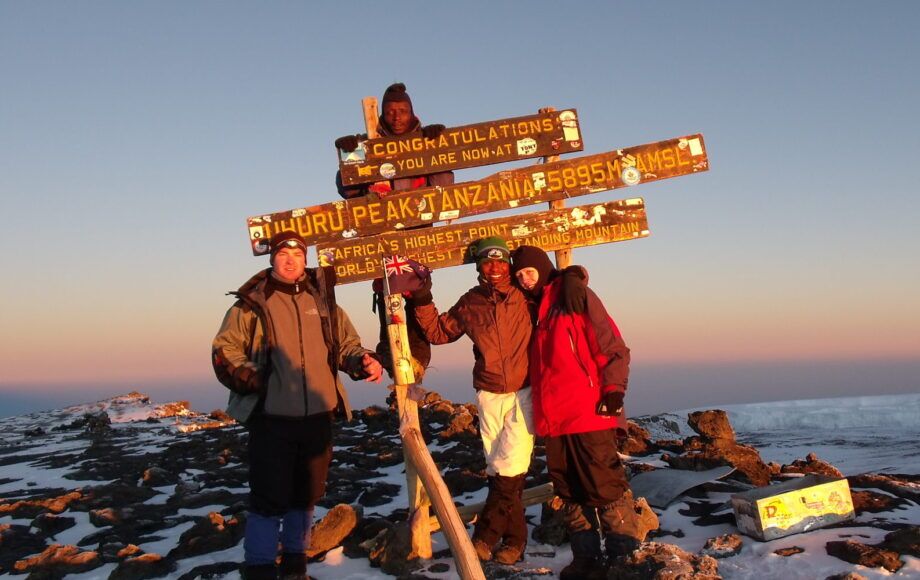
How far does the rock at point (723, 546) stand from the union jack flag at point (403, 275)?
275cm

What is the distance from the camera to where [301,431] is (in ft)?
13.9

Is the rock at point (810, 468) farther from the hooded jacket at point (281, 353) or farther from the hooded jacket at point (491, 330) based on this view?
the hooded jacket at point (281, 353)

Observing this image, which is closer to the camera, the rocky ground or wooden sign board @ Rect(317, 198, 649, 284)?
the rocky ground

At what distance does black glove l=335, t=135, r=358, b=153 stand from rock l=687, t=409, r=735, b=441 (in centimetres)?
489

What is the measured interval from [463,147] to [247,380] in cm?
290

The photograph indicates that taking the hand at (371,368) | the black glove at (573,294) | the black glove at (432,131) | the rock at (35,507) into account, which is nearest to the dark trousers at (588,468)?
the black glove at (573,294)

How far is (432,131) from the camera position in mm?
5688

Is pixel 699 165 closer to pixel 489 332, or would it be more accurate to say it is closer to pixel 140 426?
pixel 489 332

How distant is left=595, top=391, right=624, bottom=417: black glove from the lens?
13.9 feet

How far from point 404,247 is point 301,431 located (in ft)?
6.44

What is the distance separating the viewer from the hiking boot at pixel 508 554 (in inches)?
179

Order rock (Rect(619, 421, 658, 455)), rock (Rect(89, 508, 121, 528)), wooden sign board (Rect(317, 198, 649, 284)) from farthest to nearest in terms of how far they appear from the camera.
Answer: rock (Rect(619, 421, 658, 455)) < rock (Rect(89, 508, 121, 528)) < wooden sign board (Rect(317, 198, 649, 284))

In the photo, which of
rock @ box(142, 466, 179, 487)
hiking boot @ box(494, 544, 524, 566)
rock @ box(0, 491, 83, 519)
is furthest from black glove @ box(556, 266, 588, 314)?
rock @ box(142, 466, 179, 487)

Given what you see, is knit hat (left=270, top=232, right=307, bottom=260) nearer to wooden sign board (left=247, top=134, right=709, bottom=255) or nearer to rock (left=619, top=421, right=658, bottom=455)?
wooden sign board (left=247, top=134, right=709, bottom=255)
